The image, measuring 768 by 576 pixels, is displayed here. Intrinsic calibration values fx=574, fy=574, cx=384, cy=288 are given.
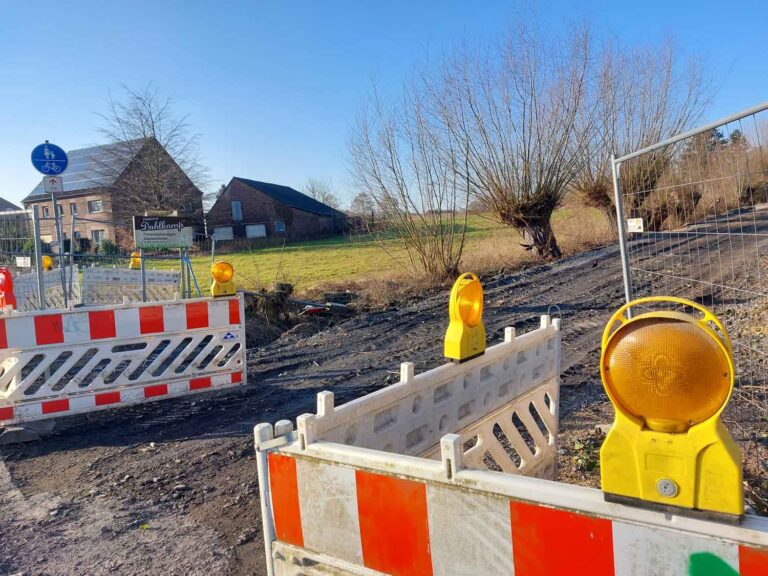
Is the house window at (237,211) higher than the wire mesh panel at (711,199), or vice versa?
the house window at (237,211)

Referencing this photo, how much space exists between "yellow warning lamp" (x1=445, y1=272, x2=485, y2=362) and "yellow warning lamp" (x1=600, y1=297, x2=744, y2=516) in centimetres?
155

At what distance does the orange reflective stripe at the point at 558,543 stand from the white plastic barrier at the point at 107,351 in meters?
5.64

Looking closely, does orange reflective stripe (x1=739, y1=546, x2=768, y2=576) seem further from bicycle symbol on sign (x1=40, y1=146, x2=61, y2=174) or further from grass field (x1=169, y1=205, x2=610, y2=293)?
grass field (x1=169, y1=205, x2=610, y2=293)

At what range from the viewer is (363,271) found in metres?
21.2

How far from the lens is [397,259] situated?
723 inches

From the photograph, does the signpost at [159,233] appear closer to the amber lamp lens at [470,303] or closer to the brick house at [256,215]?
the amber lamp lens at [470,303]

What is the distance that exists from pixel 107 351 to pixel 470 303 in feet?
15.7

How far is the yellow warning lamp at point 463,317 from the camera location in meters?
3.23

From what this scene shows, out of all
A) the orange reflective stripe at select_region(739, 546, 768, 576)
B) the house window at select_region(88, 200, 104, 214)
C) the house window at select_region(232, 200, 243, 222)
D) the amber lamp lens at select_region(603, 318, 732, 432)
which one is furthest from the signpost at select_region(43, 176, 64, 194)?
the house window at select_region(232, 200, 243, 222)

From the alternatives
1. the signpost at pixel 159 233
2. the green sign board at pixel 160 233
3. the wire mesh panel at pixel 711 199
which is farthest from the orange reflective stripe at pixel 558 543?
the green sign board at pixel 160 233

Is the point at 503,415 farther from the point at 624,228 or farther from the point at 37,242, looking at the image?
the point at 37,242

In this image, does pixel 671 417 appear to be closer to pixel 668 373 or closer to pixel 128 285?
pixel 668 373

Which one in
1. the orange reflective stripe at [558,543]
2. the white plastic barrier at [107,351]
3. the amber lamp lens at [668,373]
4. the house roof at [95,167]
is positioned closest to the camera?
the amber lamp lens at [668,373]

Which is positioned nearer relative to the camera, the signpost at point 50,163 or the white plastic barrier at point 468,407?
the white plastic barrier at point 468,407
